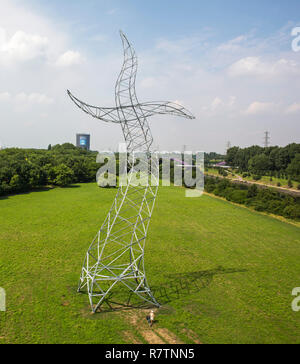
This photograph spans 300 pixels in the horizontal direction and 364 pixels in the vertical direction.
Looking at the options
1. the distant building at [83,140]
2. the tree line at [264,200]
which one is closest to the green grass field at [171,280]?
the tree line at [264,200]

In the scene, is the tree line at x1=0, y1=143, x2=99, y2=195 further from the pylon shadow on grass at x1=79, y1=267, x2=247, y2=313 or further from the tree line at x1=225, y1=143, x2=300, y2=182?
the tree line at x1=225, y1=143, x2=300, y2=182

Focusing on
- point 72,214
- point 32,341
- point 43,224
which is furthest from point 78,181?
point 32,341

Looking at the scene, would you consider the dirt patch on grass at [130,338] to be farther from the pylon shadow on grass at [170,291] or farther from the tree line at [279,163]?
the tree line at [279,163]

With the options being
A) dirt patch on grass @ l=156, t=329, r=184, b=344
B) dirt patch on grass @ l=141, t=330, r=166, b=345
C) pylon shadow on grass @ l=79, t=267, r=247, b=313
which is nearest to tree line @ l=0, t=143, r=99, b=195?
pylon shadow on grass @ l=79, t=267, r=247, b=313

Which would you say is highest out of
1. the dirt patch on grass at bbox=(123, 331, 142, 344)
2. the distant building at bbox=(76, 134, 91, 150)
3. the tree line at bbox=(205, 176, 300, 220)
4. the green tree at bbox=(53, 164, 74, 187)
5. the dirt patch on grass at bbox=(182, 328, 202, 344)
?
the distant building at bbox=(76, 134, 91, 150)

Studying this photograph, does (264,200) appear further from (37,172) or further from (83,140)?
(83,140)
